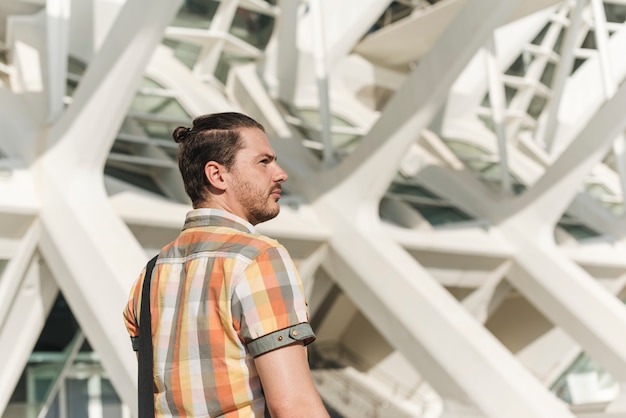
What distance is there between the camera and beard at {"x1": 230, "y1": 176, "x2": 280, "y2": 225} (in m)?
1.73

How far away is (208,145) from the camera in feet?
5.61

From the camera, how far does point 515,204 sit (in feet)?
46.6

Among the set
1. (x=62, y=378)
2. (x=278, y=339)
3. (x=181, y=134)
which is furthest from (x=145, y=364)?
(x=62, y=378)

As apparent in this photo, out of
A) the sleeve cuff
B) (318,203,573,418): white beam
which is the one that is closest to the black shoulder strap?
the sleeve cuff

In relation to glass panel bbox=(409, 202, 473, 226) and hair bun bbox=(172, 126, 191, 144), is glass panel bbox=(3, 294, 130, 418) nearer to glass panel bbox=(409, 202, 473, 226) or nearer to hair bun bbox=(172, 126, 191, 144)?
glass panel bbox=(409, 202, 473, 226)

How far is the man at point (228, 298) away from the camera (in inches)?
57.0

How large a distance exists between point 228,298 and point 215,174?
0.32 meters

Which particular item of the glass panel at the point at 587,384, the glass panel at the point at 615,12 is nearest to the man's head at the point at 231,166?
the glass panel at the point at 587,384

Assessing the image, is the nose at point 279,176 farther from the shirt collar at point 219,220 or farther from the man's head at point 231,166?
the shirt collar at point 219,220

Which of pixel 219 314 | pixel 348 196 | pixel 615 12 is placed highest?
pixel 219 314

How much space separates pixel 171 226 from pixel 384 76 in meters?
12.0

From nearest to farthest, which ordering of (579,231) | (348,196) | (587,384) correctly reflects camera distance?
(348,196), (579,231), (587,384)

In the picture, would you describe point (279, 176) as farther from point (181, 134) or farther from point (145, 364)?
point (145, 364)

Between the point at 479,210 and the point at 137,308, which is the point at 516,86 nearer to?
the point at 479,210
